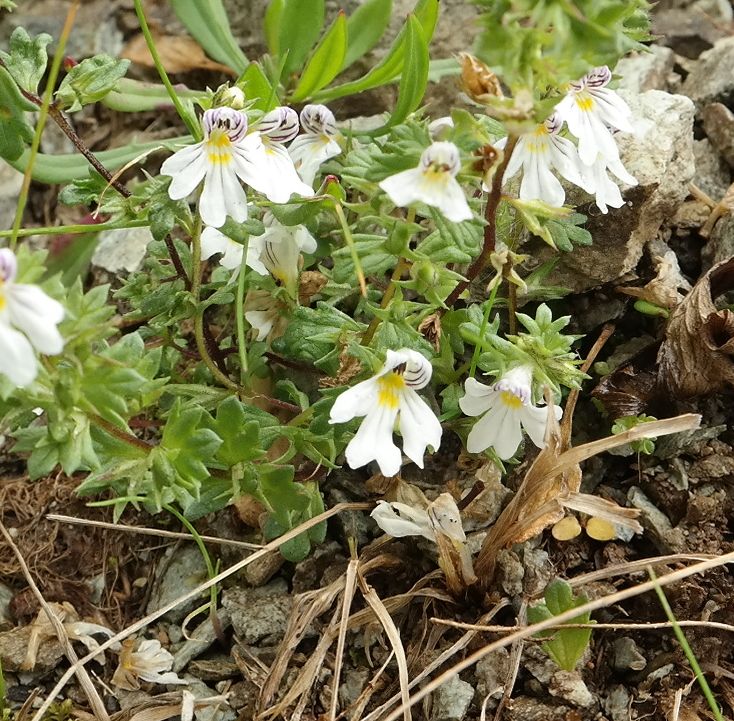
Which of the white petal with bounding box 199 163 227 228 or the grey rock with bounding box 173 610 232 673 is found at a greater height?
the white petal with bounding box 199 163 227 228

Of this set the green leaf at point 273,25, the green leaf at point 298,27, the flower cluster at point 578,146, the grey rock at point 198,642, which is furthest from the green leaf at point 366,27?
the grey rock at point 198,642

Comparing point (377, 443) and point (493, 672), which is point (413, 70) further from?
point (493, 672)

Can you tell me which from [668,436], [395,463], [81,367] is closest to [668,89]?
[668,436]

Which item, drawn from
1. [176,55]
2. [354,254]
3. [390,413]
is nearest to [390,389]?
[390,413]

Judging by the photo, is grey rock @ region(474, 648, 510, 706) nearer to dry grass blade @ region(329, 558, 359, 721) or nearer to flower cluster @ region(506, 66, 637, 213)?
dry grass blade @ region(329, 558, 359, 721)

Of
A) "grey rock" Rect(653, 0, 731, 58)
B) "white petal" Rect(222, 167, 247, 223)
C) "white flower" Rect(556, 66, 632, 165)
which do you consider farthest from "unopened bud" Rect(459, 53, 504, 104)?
"grey rock" Rect(653, 0, 731, 58)

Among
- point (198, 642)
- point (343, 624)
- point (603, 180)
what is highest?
point (603, 180)

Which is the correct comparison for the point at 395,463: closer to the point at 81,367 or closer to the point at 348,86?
the point at 81,367
